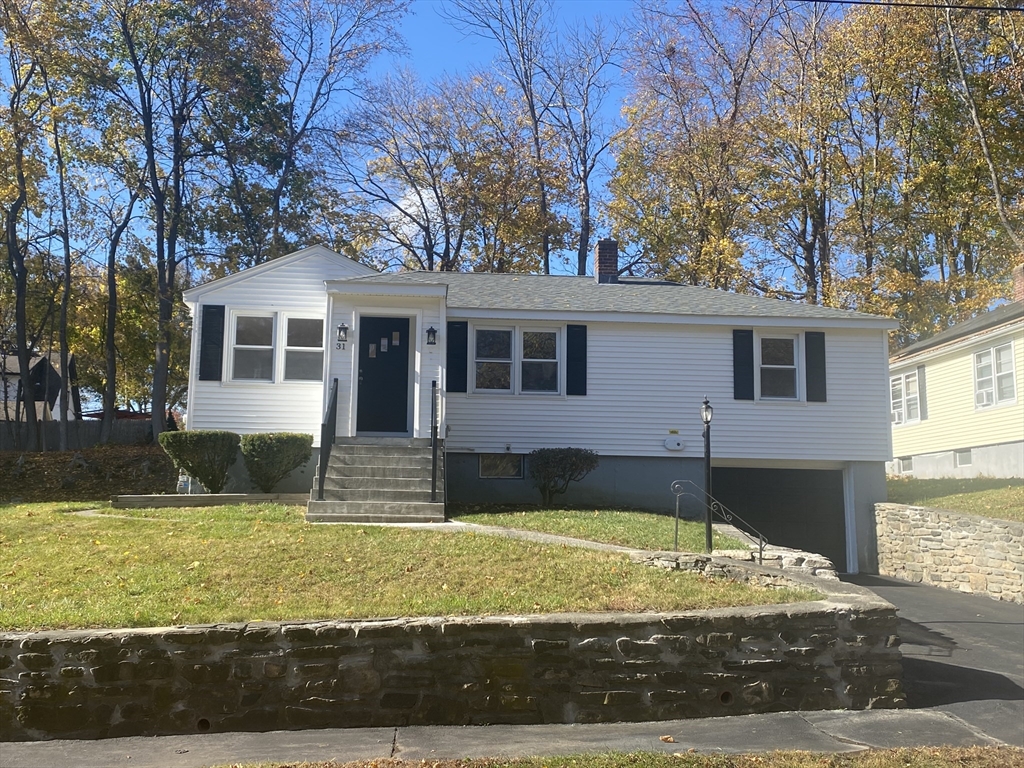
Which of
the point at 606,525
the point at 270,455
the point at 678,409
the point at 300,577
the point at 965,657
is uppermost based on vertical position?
the point at 678,409

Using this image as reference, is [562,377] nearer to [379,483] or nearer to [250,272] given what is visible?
[379,483]

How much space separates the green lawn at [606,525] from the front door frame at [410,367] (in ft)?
6.67

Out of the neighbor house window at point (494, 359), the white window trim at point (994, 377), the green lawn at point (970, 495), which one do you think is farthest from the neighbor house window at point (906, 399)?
the neighbor house window at point (494, 359)

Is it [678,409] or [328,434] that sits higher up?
[678,409]

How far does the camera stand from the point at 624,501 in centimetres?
1559

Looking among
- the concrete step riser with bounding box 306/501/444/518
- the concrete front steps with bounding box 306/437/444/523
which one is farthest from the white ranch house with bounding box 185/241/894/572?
the concrete step riser with bounding box 306/501/444/518

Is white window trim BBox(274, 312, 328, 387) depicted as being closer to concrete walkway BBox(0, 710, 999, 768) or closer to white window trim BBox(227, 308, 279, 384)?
white window trim BBox(227, 308, 279, 384)

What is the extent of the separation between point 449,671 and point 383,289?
8859mm

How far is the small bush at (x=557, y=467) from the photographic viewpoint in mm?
14398

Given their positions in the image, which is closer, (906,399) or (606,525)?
(606,525)

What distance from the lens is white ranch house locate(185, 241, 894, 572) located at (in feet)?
49.0

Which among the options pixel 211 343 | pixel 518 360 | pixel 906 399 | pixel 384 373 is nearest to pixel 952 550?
pixel 518 360

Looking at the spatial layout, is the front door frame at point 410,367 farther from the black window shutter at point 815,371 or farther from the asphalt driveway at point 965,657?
the asphalt driveway at point 965,657

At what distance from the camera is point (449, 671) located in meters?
6.42
